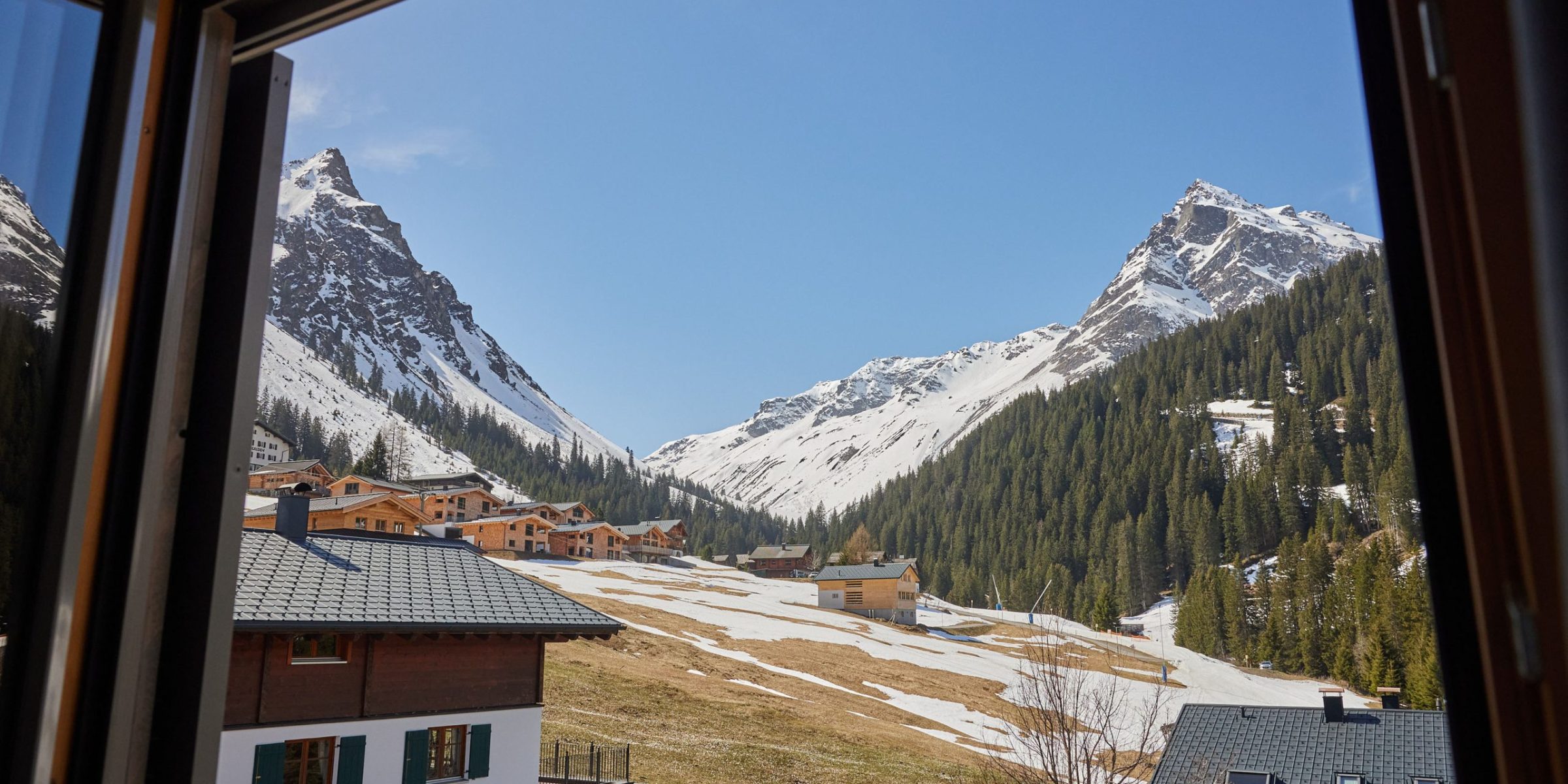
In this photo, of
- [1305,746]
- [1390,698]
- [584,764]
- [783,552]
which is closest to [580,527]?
[783,552]

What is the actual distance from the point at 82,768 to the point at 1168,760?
18966 mm

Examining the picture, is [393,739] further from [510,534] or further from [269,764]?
[510,534]

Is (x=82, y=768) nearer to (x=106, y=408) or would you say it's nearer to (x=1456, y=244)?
(x=106, y=408)

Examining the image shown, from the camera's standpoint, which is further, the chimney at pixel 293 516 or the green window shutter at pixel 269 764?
the chimney at pixel 293 516

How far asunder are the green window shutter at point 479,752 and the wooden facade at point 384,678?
0.86ft

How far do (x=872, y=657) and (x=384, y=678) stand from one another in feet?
75.9

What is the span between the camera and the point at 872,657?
31625mm

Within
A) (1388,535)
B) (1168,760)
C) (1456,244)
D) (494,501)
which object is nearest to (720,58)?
(1456,244)

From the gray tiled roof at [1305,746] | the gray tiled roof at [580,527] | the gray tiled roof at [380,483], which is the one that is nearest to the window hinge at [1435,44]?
the gray tiled roof at [1305,746]

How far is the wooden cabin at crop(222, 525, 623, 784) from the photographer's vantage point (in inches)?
376

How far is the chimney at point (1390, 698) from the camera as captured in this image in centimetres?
1689

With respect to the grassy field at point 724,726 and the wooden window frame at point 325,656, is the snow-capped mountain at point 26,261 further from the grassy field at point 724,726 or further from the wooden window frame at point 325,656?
the grassy field at point 724,726

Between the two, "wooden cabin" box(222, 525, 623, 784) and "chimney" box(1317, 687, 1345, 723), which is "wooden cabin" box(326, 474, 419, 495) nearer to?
"wooden cabin" box(222, 525, 623, 784)

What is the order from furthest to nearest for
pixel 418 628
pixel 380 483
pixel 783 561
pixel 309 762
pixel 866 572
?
pixel 783 561 → pixel 380 483 → pixel 866 572 → pixel 418 628 → pixel 309 762
